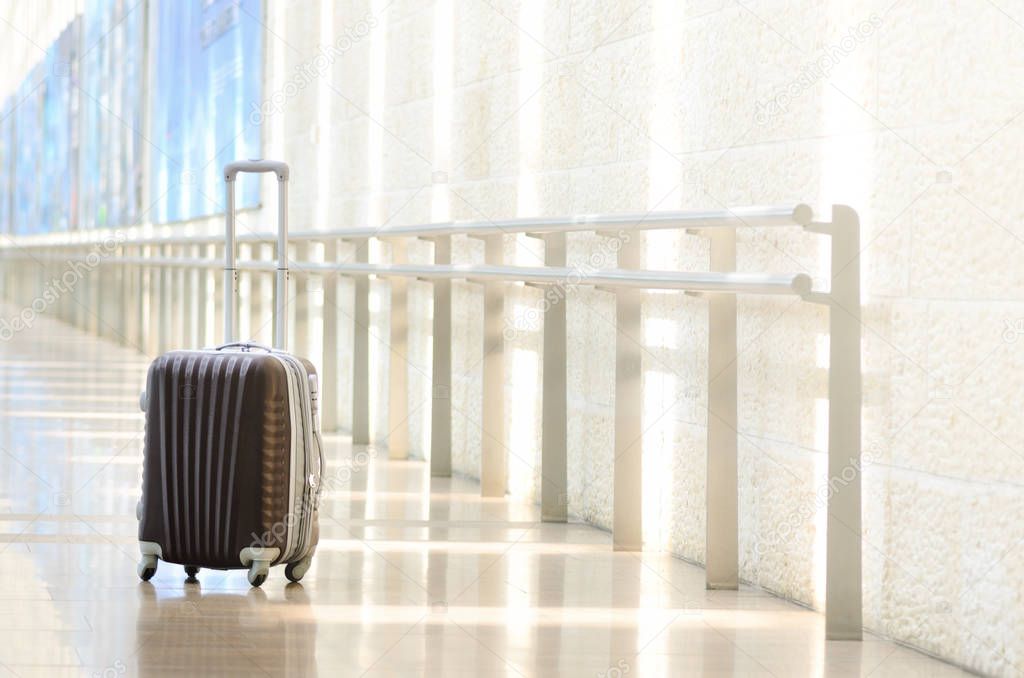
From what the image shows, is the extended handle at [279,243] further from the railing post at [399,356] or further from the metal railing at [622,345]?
the railing post at [399,356]

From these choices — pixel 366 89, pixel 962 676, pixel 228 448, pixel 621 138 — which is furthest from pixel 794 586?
pixel 366 89

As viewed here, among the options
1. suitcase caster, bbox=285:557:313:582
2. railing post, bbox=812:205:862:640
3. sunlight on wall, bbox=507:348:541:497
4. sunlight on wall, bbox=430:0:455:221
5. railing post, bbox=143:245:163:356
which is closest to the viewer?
railing post, bbox=812:205:862:640

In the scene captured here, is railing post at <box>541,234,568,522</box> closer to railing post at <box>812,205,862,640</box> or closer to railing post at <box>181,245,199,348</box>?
railing post at <box>812,205,862,640</box>

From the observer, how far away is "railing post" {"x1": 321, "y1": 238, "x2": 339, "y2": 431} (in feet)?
27.6

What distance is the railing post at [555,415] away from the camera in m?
5.73

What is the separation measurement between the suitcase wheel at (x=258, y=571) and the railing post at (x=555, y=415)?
63.4 inches

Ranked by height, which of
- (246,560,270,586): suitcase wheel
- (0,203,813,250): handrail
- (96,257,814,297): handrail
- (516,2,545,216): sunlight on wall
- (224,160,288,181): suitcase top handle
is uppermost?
(516,2,545,216): sunlight on wall

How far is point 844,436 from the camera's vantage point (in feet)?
12.8

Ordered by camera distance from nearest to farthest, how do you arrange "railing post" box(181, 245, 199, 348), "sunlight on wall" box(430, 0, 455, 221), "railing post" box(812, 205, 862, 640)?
"railing post" box(812, 205, 862, 640) < "sunlight on wall" box(430, 0, 455, 221) < "railing post" box(181, 245, 199, 348)

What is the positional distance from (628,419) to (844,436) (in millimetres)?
1321

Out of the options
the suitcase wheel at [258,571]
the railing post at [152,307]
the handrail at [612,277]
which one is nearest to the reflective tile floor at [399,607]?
the suitcase wheel at [258,571]

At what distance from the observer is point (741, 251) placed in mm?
4746

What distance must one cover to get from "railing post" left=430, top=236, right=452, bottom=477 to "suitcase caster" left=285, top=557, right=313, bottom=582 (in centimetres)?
239

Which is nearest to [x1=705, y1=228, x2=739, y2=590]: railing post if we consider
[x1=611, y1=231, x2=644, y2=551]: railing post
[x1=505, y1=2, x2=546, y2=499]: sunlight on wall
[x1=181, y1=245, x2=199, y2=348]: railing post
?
[x1=611, y1=231, x2=644, y2=551]: railing post
